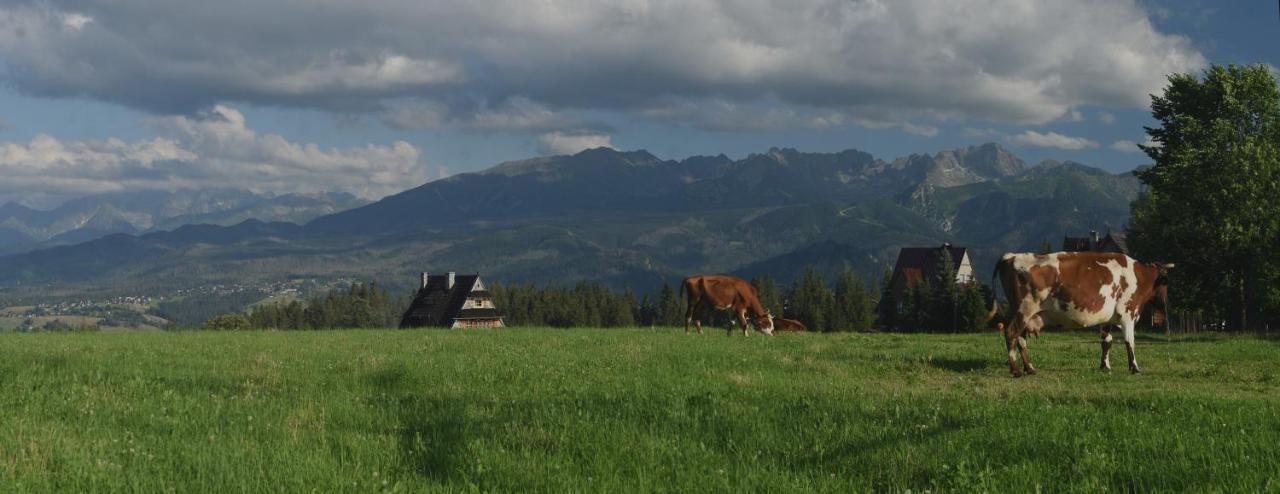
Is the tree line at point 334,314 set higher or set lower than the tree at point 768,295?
lower

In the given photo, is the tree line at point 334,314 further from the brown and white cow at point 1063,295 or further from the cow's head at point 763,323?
the brown and white cow at point 1063,295

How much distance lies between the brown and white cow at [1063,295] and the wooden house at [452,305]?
105041mm

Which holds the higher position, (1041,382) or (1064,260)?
(1064,260)

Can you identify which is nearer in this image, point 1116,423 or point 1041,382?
point 1116,423

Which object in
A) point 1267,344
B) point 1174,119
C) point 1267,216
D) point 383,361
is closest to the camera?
point 383,361

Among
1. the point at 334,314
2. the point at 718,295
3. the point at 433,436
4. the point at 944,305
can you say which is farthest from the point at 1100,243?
the point at 334,314

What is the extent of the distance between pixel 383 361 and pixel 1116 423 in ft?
43.2

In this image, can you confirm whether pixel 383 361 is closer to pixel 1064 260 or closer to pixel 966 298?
pixel 1064 260

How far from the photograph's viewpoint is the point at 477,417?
33.2 ft

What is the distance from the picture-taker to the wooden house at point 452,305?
12075cm

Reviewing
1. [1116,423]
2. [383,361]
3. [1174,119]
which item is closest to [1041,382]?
[1116,423]

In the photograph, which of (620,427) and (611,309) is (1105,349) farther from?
(611,309)

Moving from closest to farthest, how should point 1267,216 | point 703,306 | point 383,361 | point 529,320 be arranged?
point 383,361 → point 703,306 → point 1267,216 → point 529,320

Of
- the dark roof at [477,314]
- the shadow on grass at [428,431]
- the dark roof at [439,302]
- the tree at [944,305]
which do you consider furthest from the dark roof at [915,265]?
the shadow on grass at [428,431]
